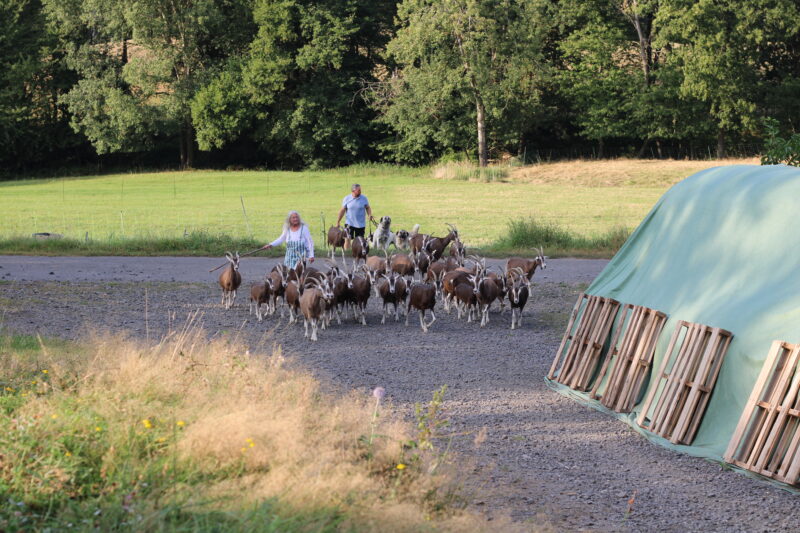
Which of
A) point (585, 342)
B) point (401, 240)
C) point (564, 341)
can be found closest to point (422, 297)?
point (564, 341)

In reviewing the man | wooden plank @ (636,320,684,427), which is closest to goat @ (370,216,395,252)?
the man

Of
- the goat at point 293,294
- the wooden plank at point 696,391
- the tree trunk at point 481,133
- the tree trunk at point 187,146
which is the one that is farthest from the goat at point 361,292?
the tree trunk at point 187,146

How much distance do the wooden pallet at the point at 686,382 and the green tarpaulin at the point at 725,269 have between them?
95 millimetres

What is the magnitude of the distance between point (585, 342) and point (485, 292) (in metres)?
4.11

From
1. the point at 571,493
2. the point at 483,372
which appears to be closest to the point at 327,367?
the point at 483,372

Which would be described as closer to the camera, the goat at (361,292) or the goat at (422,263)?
the goat at (361,292)

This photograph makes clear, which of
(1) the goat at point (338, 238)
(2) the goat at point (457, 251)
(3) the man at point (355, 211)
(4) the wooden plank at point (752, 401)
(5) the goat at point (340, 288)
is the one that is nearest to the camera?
(4) the wooden plank at point (752, 401)

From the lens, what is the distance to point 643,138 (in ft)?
210

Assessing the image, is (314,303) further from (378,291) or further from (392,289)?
(378,291)

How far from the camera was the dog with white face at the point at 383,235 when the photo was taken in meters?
23.6

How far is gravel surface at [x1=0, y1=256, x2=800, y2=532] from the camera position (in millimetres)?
7500

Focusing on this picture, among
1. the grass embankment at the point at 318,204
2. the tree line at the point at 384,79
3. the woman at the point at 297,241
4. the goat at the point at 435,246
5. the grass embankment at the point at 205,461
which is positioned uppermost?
the tree line at the point at 384,79

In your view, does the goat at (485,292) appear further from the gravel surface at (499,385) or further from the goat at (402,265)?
the goat at (402,265)

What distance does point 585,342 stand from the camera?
11.6 meters
